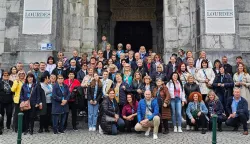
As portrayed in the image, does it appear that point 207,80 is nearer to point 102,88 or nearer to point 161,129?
point 161,129

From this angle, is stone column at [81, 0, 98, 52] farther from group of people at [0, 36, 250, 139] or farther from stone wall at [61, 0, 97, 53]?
group of people at [0, 36, 250, 139]

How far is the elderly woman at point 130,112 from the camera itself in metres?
9.40

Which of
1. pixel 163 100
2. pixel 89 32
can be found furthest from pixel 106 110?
pixel 89 32

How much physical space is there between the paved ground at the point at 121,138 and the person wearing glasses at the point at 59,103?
1.17ft

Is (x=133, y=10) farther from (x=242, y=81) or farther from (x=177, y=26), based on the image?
(x=242, y=81)

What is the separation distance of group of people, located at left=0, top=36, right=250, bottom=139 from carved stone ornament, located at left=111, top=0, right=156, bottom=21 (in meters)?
10.8

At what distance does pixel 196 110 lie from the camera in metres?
9.69

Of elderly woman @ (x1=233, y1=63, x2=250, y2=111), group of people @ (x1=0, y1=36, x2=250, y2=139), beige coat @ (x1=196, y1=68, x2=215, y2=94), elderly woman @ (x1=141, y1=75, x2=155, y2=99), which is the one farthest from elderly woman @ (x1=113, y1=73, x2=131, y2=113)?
elderly woman @ (x1=233, y1=63, x2=250, y2=111)

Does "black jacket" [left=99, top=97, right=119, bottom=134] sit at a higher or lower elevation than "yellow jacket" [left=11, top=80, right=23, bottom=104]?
lower

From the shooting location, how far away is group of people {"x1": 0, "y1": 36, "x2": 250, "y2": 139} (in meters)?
9.32

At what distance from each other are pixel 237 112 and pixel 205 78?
5.24 ft

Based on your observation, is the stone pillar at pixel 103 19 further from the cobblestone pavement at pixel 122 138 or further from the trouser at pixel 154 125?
the trouser at pixel 154 125

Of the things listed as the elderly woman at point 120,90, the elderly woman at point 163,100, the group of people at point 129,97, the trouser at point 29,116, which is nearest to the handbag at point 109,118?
the group of people at point 129,97

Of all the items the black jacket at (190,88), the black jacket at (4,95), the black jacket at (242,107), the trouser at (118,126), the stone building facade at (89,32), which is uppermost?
the stone building facade at (89,32)
